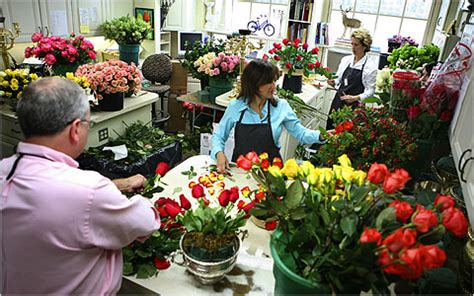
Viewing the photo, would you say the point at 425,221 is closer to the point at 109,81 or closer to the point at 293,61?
the point at 109,81

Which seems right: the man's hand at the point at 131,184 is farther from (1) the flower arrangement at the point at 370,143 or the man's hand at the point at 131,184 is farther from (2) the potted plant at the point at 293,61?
(2) the potted plant at the point at 293,61

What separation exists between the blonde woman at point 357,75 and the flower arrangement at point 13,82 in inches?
97.9

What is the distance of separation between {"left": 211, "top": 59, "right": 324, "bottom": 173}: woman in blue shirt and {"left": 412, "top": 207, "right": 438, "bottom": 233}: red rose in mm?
1246

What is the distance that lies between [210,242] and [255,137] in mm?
1090

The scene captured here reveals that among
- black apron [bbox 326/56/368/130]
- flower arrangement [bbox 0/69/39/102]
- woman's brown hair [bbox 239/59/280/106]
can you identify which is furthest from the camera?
black apron [bbox 326/56/368/130]

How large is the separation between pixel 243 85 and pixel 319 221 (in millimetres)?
1326

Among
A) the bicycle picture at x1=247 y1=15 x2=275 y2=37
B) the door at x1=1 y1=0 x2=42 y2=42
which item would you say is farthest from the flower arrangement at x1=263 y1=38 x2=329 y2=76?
the door at x1=1 y1=0 x2=42 y2=42

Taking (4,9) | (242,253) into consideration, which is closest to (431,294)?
(242,253)

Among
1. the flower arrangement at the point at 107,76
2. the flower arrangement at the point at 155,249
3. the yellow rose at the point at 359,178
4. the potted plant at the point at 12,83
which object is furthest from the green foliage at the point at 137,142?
the yellow rose at the point at 359,178

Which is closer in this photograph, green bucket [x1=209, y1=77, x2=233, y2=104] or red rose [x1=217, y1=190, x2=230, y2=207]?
red rose [x1=217, y1=190, x2=230, y2=207]

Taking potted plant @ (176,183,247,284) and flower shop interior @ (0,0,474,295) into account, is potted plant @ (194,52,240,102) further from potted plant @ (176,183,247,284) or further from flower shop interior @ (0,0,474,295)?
potted plant @ (176,183,247,284)

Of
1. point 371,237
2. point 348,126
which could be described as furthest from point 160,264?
point 348,126

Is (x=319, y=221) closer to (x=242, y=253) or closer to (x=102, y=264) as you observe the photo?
(x=242, y=253)

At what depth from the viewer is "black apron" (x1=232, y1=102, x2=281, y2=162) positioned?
1998 millimetres
